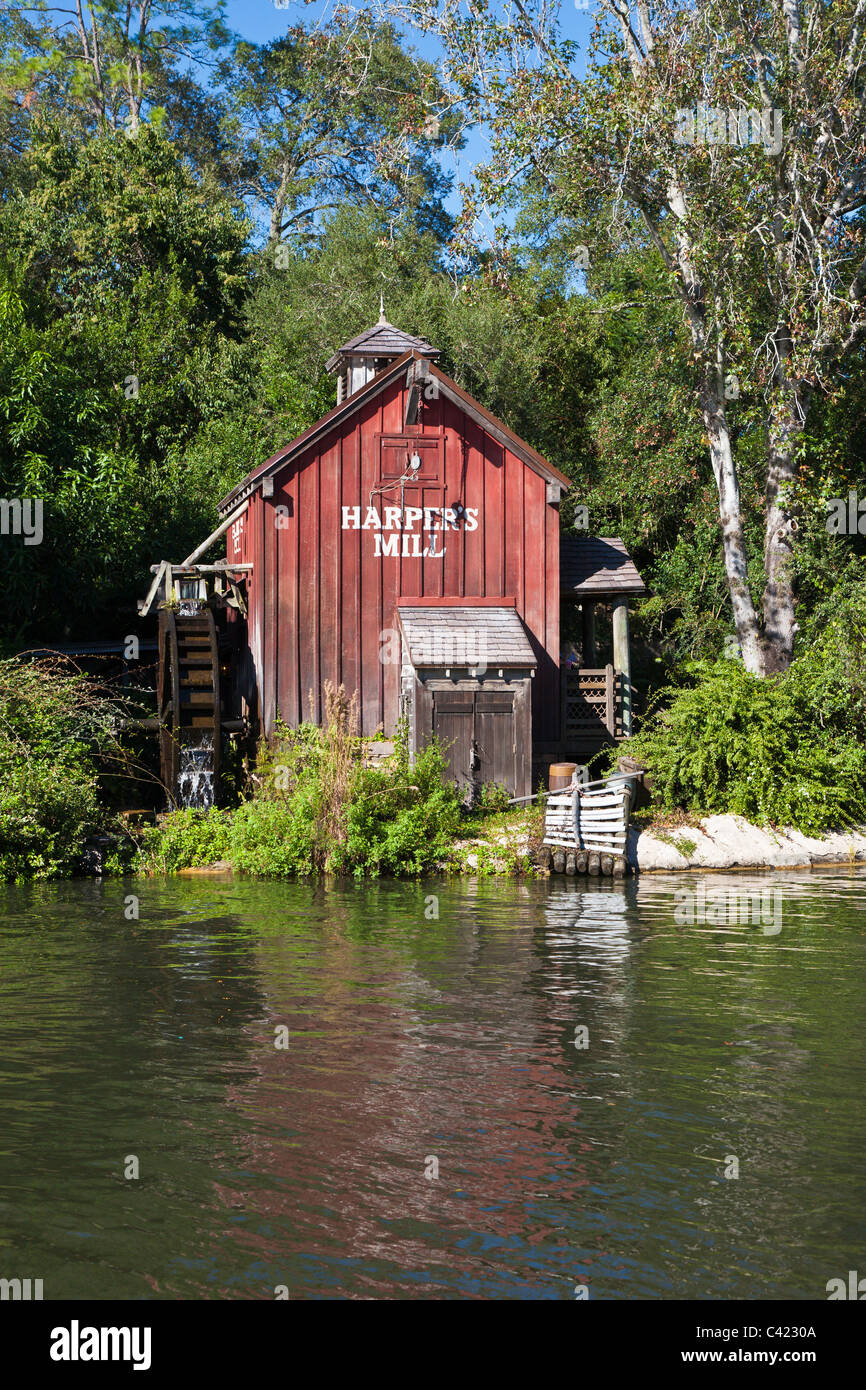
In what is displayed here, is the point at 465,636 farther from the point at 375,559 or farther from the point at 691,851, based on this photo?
the point at 691,851

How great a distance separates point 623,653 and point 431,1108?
600 inches

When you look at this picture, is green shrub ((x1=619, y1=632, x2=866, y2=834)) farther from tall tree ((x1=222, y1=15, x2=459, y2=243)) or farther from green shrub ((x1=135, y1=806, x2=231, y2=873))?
tall tree ((x1=222, y1=15, x2=459, y2=243))

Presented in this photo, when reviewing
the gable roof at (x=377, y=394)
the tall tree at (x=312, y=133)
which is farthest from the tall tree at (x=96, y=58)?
the gable roof at (x=377, y=394)

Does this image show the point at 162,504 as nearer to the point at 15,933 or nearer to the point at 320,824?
the point at 320,824

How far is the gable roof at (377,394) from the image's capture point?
21.3m

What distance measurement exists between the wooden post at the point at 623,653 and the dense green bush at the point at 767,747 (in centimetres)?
141

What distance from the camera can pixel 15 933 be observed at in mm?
13336

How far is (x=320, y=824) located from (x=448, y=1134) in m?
10.2

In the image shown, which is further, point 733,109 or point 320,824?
point 733,109

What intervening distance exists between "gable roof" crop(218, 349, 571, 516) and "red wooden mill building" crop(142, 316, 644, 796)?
0.03 m

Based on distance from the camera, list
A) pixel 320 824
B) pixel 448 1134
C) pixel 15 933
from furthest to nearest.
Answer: pixel 320 824 → pixel 15 933 → pixel 448 1134

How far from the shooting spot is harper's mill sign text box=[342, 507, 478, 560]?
21.8 meters

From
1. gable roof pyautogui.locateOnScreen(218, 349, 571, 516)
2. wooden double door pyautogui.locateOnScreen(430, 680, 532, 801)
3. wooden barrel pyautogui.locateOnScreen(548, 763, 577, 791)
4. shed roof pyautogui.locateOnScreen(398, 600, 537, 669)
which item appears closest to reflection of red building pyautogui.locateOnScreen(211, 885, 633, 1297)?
wooden barrel pyautogui.locateOnScreen(548, 763, 577, 791)

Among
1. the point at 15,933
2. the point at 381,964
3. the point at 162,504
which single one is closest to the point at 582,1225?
the point at 381,964
